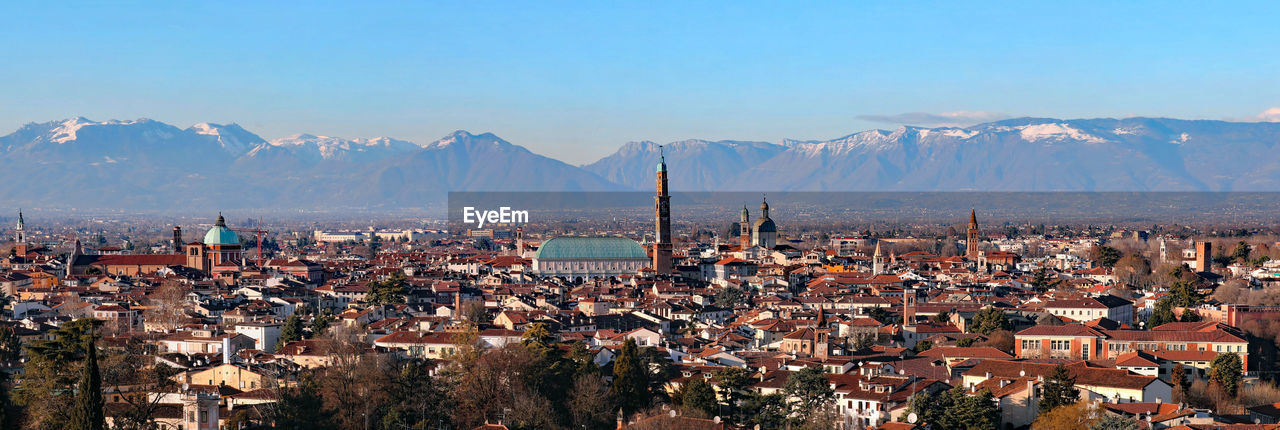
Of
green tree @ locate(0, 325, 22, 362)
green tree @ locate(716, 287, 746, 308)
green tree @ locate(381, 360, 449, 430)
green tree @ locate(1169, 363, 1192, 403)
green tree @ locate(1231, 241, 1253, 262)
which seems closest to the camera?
green tree @ locate(381, 360, 449, 430)

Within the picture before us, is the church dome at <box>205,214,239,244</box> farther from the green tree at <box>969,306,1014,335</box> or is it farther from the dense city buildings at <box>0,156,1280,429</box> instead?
the green tree at <box>969,306,1014,335</box>

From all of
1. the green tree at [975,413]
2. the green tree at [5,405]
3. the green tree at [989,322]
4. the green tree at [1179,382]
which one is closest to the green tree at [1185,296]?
the green tree at [989,322]

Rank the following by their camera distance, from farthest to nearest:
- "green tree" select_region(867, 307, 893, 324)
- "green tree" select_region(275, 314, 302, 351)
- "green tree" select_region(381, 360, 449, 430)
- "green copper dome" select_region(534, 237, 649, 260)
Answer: "green copper dome" select_region(534, 237, 649, 260)
"green tree" select_region(867, 307, 893, 324)
"green tree" select_region(275, 314, 302, 351)
"green tree" select_region(381, 360, 449, 430)

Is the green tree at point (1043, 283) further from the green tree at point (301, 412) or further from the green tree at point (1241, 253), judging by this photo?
the green tree at point (301, 412)

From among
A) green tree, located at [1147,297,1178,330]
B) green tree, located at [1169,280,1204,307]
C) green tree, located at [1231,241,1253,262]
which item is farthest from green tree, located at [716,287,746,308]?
green tree, located at [1231,241,1253,262]

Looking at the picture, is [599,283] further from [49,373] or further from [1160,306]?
[49,373]

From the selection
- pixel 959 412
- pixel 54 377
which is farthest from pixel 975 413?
pixel 54 377
